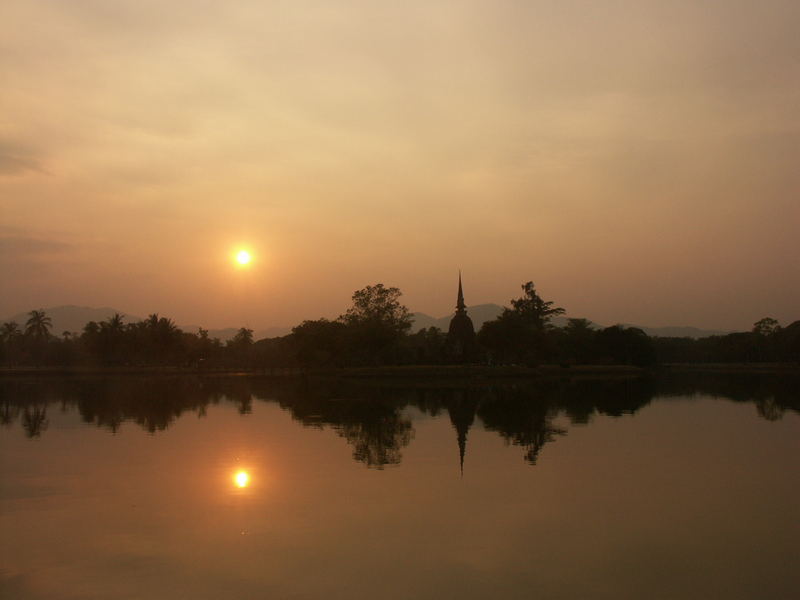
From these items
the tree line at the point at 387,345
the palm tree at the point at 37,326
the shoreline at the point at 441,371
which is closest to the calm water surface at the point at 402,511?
the shoreline at the point at 441,371

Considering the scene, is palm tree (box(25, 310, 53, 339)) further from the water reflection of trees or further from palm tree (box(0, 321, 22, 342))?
the water reflection of trees

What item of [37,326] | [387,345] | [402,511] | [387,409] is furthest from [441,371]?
[37,326]

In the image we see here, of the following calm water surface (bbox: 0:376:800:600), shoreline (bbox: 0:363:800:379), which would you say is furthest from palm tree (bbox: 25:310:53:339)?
calm water surface (bbox: 0:376:800:600)

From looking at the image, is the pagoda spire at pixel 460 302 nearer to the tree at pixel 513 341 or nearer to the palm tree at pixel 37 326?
the tree at pixel 513 341

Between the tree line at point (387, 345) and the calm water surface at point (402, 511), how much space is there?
63.1m

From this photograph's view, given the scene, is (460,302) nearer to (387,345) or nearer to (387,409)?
(387,345)

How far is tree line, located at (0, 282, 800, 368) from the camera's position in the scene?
95312mm

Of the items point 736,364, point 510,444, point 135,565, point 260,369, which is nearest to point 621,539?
point 135,565

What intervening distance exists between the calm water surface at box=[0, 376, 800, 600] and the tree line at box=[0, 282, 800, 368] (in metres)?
63.1

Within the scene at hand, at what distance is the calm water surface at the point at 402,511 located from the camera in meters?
11.2

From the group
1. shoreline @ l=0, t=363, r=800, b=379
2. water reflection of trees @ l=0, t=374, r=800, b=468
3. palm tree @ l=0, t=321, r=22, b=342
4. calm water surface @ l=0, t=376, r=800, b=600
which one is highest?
palm tree @ l=0, t=321, r=22, b=342

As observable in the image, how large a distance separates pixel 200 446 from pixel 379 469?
8583 mm

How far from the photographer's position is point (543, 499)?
16516mm

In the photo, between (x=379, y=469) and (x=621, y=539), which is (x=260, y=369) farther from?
(x=621, y=539)
